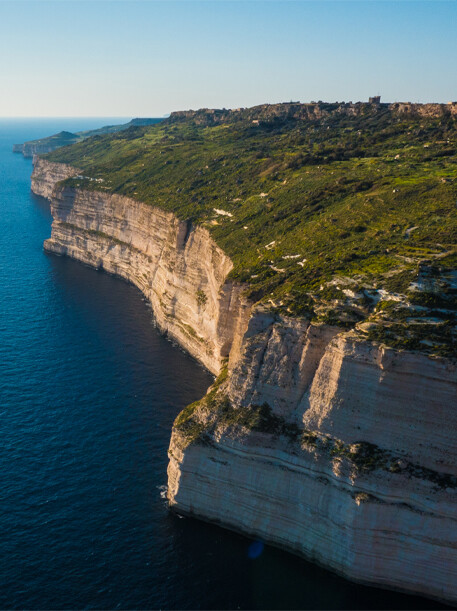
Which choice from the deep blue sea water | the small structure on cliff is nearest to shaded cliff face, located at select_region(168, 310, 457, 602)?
the deep blue sea water

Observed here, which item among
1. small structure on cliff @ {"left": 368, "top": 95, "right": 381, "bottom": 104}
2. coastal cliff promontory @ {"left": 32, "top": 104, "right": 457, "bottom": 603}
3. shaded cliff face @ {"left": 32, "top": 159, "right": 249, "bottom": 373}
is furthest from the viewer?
small structure on cliff @ {"left": 368, "top": 95, "right": 381, "bottom": 104}

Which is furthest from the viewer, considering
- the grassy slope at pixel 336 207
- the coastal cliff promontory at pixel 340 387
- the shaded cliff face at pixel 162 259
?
the shaded cliff face at pixel 162 259

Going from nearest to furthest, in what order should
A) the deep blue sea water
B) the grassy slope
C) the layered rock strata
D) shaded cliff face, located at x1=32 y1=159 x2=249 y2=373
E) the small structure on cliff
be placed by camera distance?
1. the layered rock strata
2. the deep blue sea water
3. the grassy slope
4. shaded cliff face, located at x1=32 y1=159 x2=249 y2=373
5. the small structure on cliff

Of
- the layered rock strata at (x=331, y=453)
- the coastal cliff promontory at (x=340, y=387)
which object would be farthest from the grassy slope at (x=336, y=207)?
the layered rock strata at (x=331, y=453)

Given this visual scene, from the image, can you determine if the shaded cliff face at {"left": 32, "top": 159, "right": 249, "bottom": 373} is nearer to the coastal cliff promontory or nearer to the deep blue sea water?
the coastal cliff promontory

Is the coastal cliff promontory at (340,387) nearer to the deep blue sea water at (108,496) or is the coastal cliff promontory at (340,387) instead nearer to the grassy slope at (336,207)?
the grassy slope at (336,207)

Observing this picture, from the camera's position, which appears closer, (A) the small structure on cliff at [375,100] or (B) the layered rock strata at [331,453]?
(B) the layered rock strata at [331,453]

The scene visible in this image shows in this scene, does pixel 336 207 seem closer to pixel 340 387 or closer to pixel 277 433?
pixel 340 387

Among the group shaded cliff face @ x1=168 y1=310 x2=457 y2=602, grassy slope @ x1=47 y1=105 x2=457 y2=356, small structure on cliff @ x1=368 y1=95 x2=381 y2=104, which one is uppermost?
small structure on cliff @ x1=368 y1=95 x2=381 y2=104
